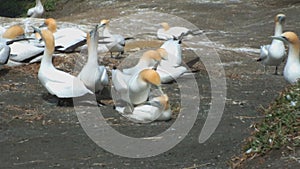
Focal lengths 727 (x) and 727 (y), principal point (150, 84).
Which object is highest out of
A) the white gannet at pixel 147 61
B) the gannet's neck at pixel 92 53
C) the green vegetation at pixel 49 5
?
the gannet's neck at pixel 92 53

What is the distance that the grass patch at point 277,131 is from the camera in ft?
20.9

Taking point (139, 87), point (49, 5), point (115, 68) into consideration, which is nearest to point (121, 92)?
point (139, 87)

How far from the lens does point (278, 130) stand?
6621mm

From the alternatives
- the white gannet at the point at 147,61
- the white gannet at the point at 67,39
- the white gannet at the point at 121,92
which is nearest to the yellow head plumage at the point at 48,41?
the white gannet at the point at 121,92

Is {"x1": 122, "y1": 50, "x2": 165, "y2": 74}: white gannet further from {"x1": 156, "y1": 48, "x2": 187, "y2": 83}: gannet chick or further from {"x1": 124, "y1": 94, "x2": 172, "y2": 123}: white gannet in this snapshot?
{"x1": 124, "y1": 94, "x2": 172, "y2": 123}: white gannet

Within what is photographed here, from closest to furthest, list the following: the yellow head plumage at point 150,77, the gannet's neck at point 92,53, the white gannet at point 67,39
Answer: the yellow head plumage at point 150,77
the gannet's neck at point 92,53
the white gannet at point 67,39

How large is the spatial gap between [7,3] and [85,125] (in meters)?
24.0

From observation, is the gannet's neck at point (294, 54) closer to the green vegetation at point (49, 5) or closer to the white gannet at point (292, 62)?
the white gannet at point (292, 62)

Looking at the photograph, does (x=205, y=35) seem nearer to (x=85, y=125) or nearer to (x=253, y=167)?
(x=85, y=125)

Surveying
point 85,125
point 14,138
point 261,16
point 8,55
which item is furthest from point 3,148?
point 261,16

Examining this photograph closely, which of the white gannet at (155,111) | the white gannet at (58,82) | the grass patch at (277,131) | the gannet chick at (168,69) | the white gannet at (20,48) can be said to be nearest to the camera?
the grass patch at (277,131)

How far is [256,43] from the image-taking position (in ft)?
52.7

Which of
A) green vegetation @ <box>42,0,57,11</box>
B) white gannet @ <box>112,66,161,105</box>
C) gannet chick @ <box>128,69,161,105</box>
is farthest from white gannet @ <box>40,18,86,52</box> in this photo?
green vegetation @ <box>42,0,57,11</box>

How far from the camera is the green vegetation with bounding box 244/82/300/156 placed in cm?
638
